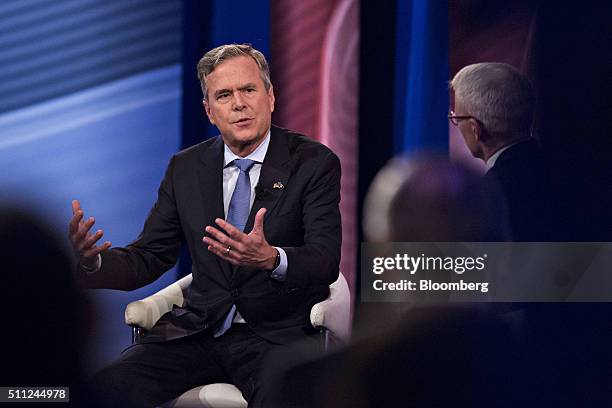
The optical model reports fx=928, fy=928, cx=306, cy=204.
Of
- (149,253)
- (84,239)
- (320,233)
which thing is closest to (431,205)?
(320,233)

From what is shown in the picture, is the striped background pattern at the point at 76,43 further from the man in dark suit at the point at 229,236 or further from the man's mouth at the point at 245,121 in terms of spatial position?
the man's mouth at the point at 245,121

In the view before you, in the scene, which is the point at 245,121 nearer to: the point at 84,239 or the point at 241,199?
the point at 241,199

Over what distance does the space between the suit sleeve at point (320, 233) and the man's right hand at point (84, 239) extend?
2.11 ft

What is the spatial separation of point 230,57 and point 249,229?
0.63 metres

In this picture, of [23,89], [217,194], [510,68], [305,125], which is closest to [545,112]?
[510,68]

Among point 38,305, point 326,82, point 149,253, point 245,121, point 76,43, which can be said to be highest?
point 76,43

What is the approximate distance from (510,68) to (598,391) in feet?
4.21

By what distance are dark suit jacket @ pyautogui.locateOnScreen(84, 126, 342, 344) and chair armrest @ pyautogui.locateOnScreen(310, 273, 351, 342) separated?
0.05m

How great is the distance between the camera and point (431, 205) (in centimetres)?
356

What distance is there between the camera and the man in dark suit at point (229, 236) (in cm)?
312

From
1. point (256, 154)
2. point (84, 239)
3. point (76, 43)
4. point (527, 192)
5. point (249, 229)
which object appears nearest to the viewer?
point (84, 239)

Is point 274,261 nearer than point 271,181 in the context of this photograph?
Yes

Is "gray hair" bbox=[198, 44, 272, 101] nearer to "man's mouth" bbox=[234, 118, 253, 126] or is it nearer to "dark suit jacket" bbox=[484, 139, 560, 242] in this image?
"man's mouth" bbox=[234, 118, 253, 126]

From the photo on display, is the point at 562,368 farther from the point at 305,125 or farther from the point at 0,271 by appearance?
the point at 0,271
